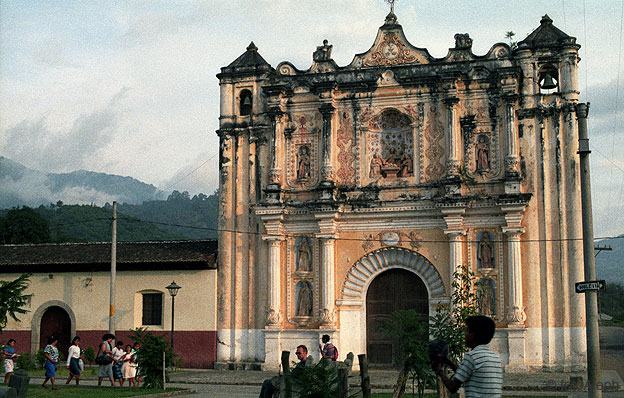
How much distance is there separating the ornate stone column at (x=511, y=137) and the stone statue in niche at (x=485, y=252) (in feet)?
7.89

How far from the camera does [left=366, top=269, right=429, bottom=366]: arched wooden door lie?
94.0ft

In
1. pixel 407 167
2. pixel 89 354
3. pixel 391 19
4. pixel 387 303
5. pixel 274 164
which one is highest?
pixel 391 19

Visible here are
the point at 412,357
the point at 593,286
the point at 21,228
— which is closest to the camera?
the point at 593,286

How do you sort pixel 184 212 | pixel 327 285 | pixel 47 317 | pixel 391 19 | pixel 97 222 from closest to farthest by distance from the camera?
1. pixel 327 285
2. pixel 391 19
3. pixel 47 317
4. pixel 97 222
5. pixel 184 212

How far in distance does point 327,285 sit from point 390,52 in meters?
9.11

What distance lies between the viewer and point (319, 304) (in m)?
29.1

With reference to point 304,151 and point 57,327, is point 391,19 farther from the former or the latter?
point 57,327

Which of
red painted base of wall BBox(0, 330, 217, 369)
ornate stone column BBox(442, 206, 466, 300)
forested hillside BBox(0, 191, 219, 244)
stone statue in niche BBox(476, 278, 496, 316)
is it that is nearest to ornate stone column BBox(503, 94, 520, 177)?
ornate stone column BBox(442, 206, 466, 300)

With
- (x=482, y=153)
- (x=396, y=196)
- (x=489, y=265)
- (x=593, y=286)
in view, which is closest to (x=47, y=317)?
(x=396, y=196)

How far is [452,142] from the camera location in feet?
93.1

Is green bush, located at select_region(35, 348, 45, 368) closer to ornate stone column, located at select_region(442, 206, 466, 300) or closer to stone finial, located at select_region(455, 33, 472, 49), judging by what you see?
ornate stone column, located at select_region(442, 206, 466, 300)

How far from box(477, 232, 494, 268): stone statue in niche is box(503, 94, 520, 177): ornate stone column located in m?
2.40

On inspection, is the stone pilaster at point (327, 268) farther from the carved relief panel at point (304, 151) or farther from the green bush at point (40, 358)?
the green bush at point (40, 358)

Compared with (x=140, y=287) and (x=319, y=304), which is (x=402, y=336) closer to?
(x=319, y=304)
